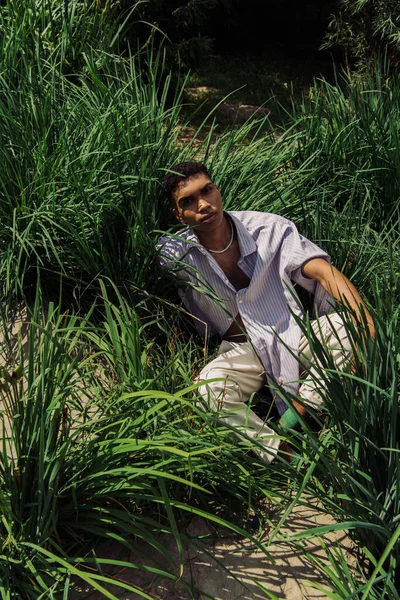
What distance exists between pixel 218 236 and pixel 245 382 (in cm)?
58

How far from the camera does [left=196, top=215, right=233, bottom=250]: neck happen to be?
304 cm

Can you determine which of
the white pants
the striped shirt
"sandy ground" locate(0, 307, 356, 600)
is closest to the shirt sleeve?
the striped shirt

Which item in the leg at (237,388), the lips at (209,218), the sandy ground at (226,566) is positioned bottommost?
the sandy ground at (226,566)

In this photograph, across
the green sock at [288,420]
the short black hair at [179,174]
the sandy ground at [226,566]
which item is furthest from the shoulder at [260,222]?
the sandy ground at [226,566]

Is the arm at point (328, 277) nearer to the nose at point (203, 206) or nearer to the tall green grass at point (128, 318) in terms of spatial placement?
the tall green grass at point (128, 318)

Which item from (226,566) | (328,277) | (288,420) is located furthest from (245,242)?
(226,566)

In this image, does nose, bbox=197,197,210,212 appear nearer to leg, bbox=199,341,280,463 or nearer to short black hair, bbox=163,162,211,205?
short black hair, bbox=163,162,211,205

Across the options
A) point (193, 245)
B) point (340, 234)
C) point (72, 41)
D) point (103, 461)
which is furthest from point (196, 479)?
point (72, 41)

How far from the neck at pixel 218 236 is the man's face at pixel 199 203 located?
0.03 m

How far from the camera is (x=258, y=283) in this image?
2.98 metres

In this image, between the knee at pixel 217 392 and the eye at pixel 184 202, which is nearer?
the knee at pixel 217 392

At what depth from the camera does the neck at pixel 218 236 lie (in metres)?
3.04

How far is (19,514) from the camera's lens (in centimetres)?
211

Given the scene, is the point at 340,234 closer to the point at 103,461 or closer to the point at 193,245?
the point at 193,245
